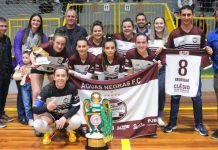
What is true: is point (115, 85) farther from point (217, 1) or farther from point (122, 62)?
point (217, 1)

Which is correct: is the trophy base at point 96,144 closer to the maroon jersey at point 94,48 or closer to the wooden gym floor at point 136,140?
the wooden gym floor at point 136,140

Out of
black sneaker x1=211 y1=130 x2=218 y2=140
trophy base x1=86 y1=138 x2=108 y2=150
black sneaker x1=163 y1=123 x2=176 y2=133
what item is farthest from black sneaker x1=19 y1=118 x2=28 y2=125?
black sneaker x1=211 y1=130 x2=218 y2=140

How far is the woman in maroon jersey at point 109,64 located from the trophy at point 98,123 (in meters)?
0.62

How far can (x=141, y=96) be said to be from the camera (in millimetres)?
4949

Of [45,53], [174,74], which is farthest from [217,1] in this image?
[45,53]

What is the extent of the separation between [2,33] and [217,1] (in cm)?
1004

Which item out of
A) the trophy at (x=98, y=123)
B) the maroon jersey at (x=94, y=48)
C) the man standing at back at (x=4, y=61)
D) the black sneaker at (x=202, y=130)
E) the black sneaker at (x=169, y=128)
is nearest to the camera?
the trophy at (x=98, y=123)

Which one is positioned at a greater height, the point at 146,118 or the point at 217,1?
the point at 217,1

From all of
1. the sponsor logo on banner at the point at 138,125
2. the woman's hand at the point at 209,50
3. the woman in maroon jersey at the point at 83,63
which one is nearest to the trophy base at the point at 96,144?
the sponsor logo on banner at the point at 138,125

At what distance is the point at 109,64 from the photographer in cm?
495

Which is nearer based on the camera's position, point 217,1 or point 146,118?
point 146,118

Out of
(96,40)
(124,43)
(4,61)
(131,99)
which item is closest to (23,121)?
(4,61)

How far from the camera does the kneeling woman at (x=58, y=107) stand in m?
4.54

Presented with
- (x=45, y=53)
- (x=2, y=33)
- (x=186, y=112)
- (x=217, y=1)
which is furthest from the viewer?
(x=217, y=1)
